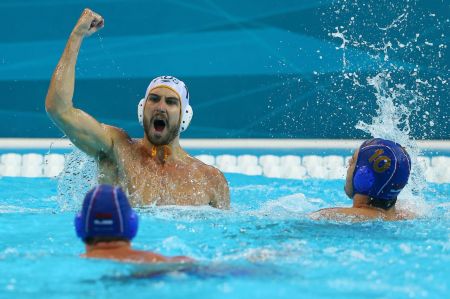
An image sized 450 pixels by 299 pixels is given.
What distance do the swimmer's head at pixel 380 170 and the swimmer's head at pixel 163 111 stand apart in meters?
1.09

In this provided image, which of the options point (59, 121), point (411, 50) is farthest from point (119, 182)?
point (411, 50)

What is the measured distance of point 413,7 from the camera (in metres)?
8.34

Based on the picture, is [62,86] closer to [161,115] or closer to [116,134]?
[116,134]

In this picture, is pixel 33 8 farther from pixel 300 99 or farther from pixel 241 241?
pixel 241 241

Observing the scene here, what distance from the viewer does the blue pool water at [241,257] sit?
9.74 ft

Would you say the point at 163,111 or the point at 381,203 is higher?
the point at 163,111

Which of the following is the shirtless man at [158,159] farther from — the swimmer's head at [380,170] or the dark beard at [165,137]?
the swimmer's head at [380,170]

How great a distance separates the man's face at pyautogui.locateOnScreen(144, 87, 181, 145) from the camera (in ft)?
15.5

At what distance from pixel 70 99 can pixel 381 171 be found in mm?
1688

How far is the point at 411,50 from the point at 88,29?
4.66m

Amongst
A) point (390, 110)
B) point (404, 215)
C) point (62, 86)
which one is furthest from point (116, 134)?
point (390, 110)

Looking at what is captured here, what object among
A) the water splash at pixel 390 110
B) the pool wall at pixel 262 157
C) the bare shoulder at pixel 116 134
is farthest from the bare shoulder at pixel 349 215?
the pool wall at pixel 262 157

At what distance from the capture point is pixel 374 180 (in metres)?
4.22

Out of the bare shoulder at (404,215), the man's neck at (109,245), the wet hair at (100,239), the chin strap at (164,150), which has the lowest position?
the man's neck at (109,245)
